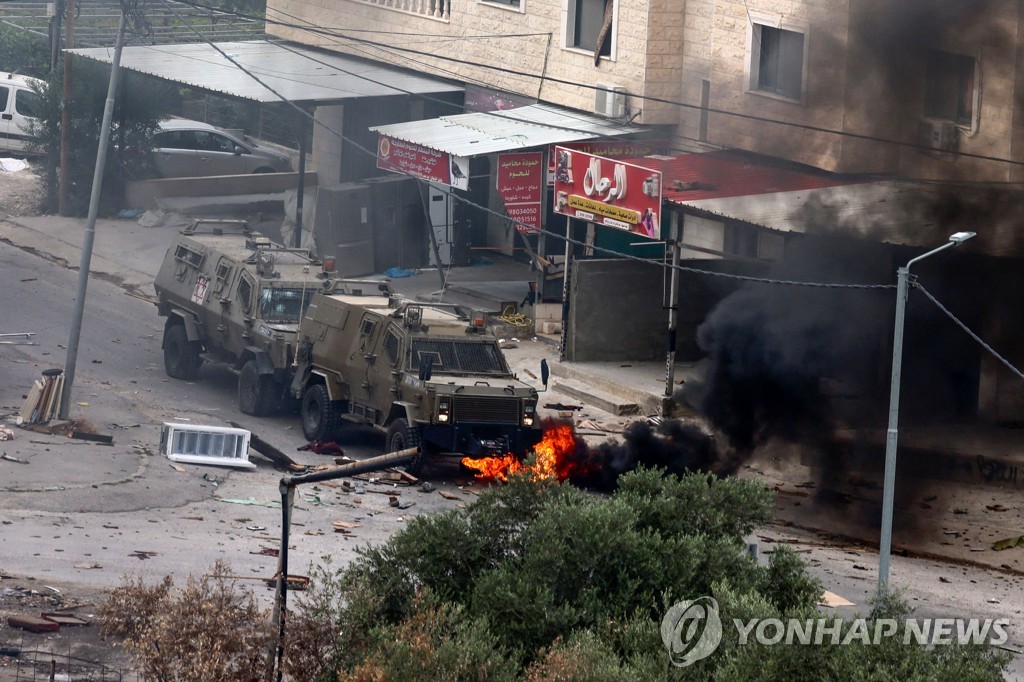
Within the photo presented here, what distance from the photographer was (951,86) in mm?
19562

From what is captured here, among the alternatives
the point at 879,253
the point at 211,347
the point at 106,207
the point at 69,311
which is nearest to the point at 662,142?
the point at 879,253

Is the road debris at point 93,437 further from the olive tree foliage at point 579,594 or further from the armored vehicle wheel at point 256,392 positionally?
the olive tree foliage at point 579,594

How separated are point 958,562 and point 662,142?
10308 millimetres

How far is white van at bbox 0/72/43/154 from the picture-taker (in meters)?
30.8

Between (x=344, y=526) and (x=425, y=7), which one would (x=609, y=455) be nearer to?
(x=344, y=526)

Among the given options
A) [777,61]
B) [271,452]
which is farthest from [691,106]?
[271,452]

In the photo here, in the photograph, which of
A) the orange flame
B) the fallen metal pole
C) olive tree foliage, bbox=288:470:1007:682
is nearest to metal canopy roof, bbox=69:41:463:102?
the orange flame

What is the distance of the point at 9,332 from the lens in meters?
21.8

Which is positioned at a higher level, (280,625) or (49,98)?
(49,98)

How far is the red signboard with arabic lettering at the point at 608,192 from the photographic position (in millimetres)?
20359

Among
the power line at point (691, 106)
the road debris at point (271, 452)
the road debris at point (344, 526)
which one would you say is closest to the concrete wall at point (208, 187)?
the power line at point (691, 106)

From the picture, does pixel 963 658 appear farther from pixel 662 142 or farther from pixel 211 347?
pixel 662 142

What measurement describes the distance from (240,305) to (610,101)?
787cm

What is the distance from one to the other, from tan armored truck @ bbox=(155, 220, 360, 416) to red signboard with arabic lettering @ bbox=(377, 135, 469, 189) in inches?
147
